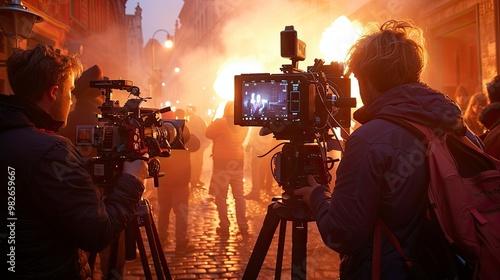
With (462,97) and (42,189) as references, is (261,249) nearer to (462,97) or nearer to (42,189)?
(42,189)

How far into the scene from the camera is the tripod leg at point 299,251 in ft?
8.16

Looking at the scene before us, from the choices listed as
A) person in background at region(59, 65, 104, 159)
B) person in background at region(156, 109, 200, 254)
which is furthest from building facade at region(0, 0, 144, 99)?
person in background at region(156, 109, 200, 254)

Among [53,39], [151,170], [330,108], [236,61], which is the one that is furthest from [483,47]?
[236,61]

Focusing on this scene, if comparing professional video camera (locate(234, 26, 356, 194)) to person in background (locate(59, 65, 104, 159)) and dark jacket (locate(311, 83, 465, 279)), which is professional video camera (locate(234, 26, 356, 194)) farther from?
person in background (locate(59, 65, 104, 159))

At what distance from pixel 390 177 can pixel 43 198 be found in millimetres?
1372

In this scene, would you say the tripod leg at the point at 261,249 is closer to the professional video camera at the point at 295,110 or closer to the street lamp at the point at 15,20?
the professional video camera at the point at 295,110

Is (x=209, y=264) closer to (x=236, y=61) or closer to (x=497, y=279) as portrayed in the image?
(x=497, y=279)

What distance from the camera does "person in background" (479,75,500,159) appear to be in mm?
2979

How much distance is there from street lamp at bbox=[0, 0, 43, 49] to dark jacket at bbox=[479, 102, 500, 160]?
5.20 meters

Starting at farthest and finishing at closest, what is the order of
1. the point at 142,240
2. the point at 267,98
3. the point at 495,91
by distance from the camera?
the point at 495,91 < the point at 142,240 < the point at 267,98

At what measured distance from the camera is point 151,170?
2.83 meters

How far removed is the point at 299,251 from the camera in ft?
8.26

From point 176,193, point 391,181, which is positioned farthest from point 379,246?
point 176,193

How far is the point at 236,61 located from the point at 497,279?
2620 centimetres
